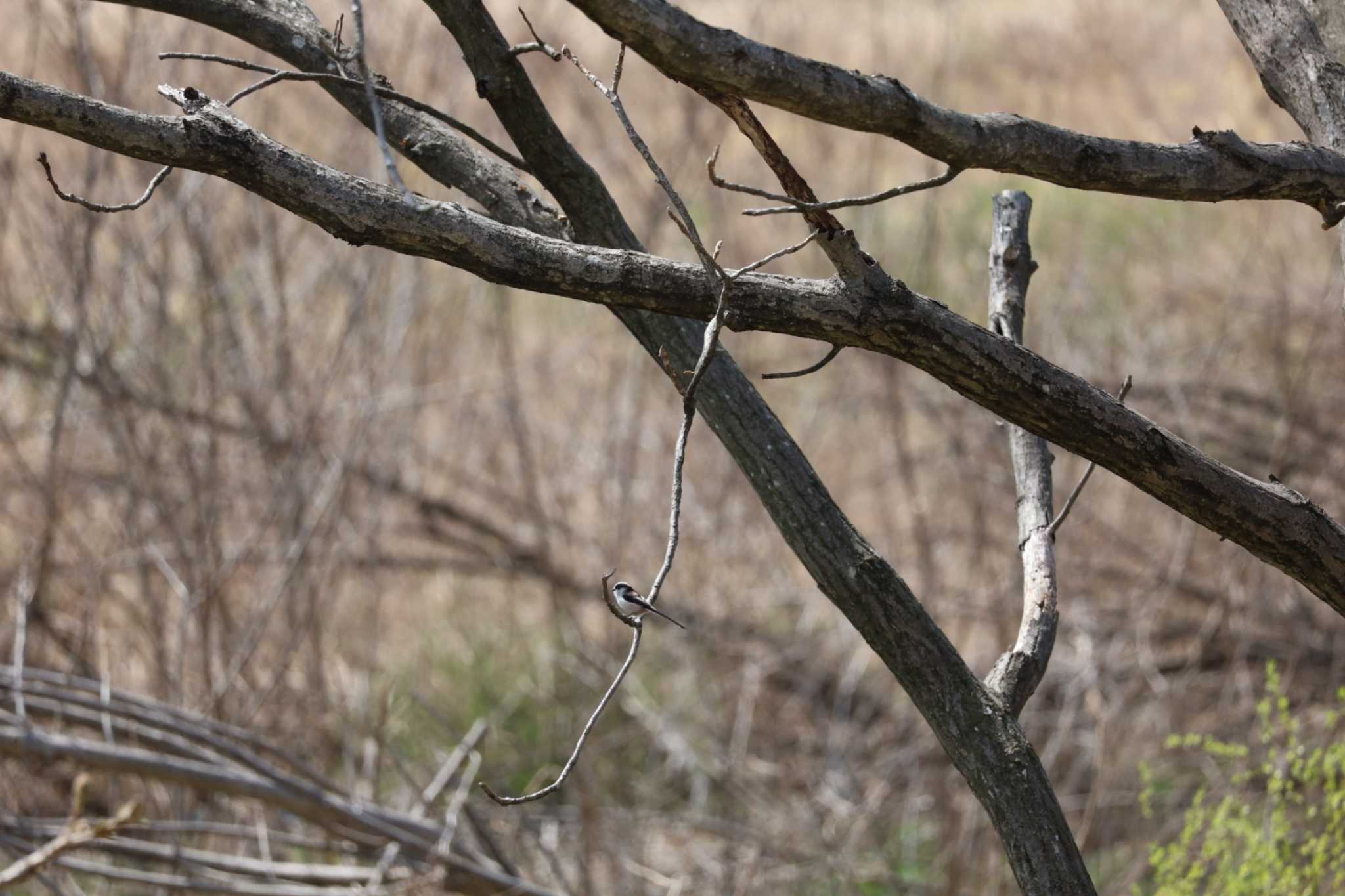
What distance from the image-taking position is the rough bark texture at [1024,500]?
1546 millimetres

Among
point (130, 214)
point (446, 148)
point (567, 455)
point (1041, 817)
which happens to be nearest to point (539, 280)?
point (446, 148)

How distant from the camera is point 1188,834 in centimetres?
206

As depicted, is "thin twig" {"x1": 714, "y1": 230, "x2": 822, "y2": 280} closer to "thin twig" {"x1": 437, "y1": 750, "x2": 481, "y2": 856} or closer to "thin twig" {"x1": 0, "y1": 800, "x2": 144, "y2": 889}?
"thin twig" {"x1": 0, "y1": 800, "x2": 144, "y2": 889}

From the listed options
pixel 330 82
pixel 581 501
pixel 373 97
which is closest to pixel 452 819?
pixel 330 82

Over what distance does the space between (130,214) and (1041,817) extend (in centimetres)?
408

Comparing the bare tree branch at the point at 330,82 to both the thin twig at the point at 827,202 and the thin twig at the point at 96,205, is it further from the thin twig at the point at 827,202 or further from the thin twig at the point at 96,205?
the thin twig at the point at 827,202

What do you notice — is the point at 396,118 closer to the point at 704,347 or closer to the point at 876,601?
the point at 704,347

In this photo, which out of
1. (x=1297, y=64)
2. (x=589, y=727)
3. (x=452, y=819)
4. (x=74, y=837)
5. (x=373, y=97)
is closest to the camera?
(x=373, y=97)

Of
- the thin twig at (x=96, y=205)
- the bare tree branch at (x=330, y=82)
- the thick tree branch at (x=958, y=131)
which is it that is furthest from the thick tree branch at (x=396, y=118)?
the thick tree branch at (x=958, y=131)

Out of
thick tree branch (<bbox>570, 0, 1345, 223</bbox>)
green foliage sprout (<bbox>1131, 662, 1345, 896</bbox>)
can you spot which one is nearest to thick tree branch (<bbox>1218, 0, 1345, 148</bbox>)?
thick tree branch (<bbox>570, 0, 1345, 223</bbox>)

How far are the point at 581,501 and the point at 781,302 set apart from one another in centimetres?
512

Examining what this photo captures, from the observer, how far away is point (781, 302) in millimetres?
1203

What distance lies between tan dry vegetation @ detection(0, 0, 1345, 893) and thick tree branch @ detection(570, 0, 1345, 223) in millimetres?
2663

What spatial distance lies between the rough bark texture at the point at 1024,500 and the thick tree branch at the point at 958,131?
1.26ft
